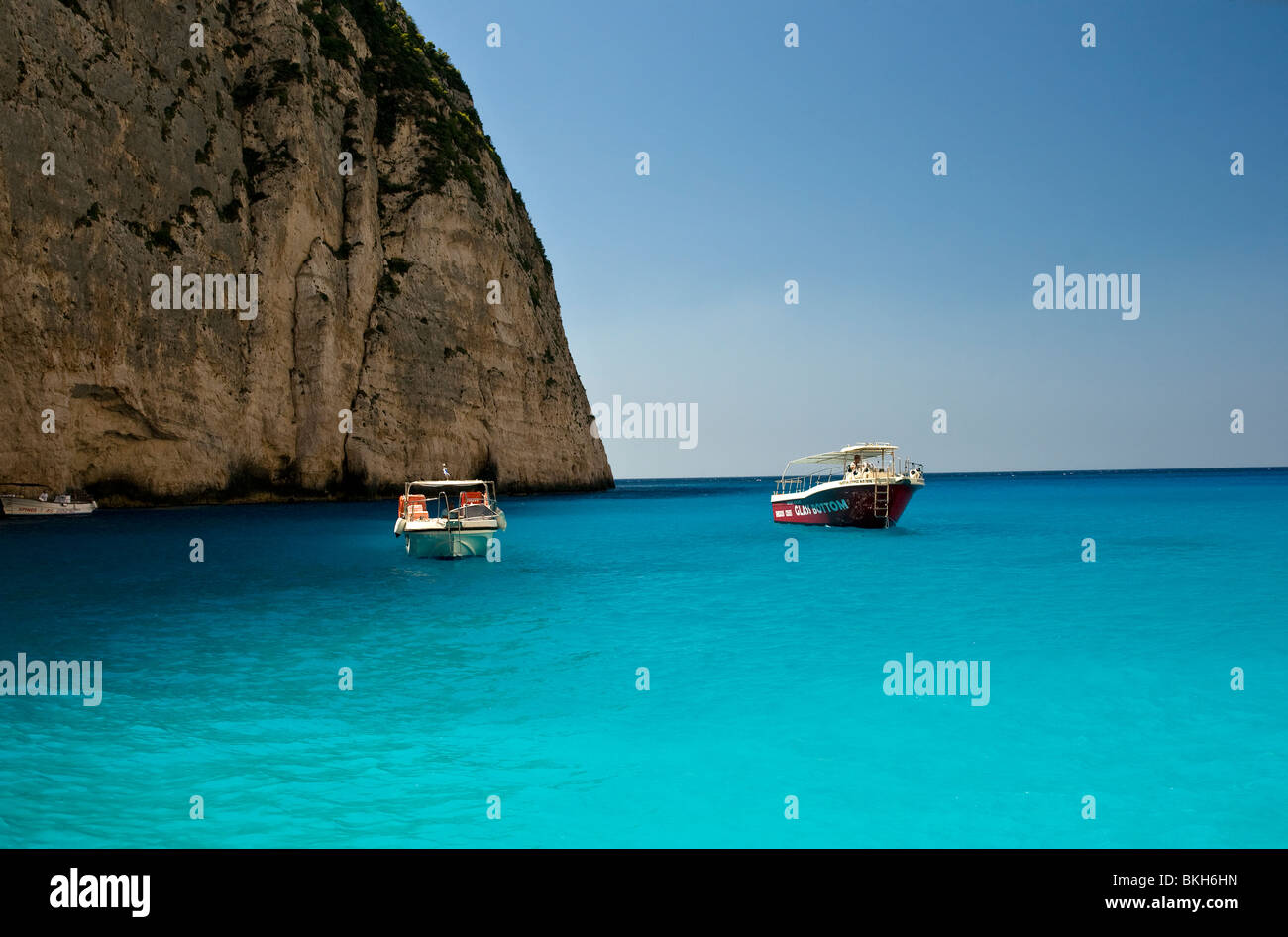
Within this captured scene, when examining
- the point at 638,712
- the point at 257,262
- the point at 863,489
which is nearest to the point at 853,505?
the point at 863,489

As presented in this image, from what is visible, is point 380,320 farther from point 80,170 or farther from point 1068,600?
point 1068,600

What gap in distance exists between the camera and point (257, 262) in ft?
160

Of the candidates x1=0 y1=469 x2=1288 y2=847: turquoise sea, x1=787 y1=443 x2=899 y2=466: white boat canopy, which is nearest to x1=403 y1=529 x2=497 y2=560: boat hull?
x1=0 y1=469 x2=1288 y2=847: turquoise sea

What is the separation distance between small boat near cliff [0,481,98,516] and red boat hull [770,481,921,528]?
37974 millimetres

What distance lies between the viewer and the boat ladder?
33625 millimetres

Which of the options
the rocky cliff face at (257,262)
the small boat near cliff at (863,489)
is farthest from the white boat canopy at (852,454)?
the rocky cliff face at (257,262)

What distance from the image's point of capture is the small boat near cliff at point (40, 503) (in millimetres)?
37969

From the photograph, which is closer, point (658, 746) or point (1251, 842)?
point (1251, 842)

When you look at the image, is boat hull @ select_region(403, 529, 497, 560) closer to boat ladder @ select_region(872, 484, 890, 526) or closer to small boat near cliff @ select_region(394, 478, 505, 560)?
small boat near cliff @ select_region(394, 478, 505, 560)

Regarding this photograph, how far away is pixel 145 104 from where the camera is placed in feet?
142

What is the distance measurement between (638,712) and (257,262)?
49.3 meters
